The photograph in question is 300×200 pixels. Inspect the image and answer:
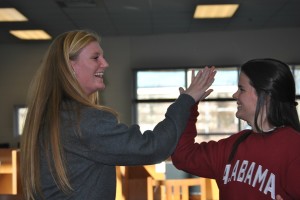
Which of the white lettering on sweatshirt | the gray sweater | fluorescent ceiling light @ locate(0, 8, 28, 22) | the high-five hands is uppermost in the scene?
fluorescent ceiling light @ locate(0, 8, 28, 22)

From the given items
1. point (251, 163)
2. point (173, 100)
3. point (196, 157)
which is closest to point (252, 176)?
point (251, 163)

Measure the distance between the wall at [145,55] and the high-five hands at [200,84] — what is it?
20.8 ft

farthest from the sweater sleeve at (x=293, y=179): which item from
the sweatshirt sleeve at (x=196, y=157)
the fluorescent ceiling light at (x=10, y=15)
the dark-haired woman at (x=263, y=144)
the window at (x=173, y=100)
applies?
the window at (x=173, y=100)

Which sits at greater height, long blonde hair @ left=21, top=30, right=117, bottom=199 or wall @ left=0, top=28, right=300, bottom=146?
wall @ left=0, top=28, right=300, bottom=146

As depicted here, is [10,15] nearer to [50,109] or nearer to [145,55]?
[145,55]

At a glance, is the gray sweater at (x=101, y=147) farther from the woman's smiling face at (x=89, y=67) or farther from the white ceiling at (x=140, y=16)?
the white ceiling at (x=140, y=16)

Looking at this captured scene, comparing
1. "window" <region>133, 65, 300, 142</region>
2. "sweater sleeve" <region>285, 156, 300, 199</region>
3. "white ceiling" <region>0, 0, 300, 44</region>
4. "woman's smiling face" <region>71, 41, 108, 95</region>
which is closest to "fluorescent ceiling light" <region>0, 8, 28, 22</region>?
"white ceiling" <region>0, 0, 300, 44</region>

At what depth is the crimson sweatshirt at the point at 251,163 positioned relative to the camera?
3.67ft

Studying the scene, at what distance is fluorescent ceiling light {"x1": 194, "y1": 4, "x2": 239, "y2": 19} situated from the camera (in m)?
5.51

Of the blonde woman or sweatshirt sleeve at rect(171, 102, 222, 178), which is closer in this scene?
the blonde woman

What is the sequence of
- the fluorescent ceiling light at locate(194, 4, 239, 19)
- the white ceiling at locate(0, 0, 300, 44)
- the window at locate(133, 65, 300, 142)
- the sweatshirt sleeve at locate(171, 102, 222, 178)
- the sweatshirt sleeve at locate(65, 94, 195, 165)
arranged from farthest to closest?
the window at locate(133, 65, 300, 142)
the fluorescent ceiling light at locate(194, 4, 239, 19)
the white ceiling at locate(0, 0, 300, 44)
the sweatshirt sleeve at locate(171, 102, 222, 178)
the sweatshirt sleeve at locate(65, 94, 195, 165)

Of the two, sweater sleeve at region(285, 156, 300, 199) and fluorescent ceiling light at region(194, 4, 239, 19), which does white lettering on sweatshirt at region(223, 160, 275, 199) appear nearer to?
sweater sleeve at region(285, 156, 300, 199)

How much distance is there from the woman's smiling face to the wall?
630 centimetres

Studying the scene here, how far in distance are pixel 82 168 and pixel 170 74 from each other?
6746 millimetres
